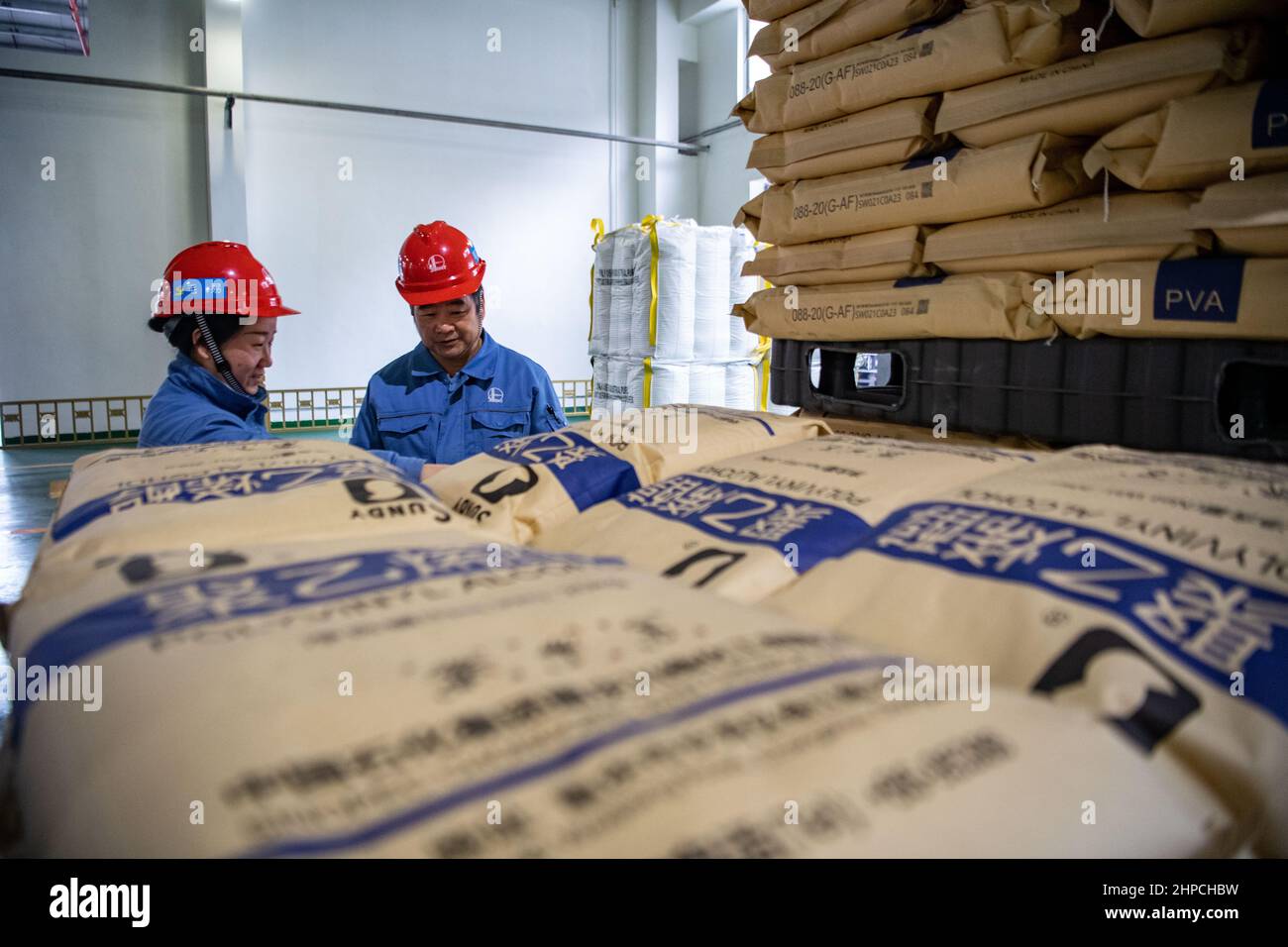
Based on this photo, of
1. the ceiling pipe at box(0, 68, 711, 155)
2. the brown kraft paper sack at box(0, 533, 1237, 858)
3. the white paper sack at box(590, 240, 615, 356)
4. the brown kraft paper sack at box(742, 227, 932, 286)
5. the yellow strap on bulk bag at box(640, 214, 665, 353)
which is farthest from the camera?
the ceiling pipe at box(0, 68, 711, 155)

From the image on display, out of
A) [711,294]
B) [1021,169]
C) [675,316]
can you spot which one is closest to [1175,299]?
[1021,169]

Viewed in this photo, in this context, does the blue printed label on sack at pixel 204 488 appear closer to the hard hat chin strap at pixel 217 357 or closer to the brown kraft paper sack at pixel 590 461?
the brown kraft paper sack at pixel 590 461

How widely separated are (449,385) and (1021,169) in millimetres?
2014

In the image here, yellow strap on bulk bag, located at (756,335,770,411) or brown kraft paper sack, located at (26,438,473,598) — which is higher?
A: yellow strap on bulk bag, located at (756,335,770,411)

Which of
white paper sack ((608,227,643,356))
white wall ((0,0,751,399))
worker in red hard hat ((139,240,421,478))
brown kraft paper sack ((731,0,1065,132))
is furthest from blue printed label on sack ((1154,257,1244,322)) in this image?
white wall ((0,0,751,399))

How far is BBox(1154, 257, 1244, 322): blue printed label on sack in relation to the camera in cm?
151

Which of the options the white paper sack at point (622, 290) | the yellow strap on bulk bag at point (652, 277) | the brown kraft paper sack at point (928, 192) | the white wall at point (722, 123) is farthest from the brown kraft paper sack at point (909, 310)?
the white wall at point (722, 123)

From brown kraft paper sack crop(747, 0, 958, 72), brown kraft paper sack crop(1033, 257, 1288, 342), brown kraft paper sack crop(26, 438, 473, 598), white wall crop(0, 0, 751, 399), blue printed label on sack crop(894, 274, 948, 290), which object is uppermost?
white wall crop(0, 0, 751, 399)

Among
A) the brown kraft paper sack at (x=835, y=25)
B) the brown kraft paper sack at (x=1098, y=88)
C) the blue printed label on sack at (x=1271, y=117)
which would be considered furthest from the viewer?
the brown kraft paper sack at (x=835, y=25)

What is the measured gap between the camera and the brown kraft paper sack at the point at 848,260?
7.07 feet

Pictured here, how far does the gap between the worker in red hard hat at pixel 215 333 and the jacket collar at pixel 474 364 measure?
691 millimetres

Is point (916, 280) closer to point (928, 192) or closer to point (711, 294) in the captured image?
point (928, 192)

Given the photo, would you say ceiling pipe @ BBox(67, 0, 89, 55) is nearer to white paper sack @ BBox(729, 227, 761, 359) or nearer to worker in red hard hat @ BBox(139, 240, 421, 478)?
white paper sack @ BBox(729, 227, 761, 359)
